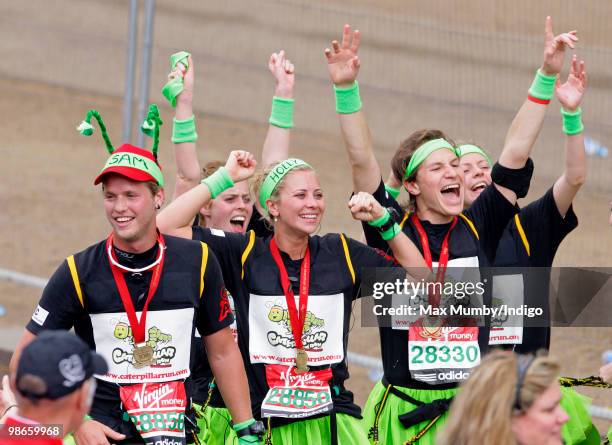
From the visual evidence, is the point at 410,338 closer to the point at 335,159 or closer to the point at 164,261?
the point at 164,261

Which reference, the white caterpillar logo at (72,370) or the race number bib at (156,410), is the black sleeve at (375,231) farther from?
the white caterpillar logo at (72,370)

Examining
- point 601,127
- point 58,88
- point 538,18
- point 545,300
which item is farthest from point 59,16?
point 545,300

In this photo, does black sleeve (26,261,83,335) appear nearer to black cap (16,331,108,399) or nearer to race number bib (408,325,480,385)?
black cap (16,331,108,399)

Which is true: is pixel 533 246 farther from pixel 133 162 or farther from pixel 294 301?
pixel 133 162

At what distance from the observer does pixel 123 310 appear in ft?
17.8

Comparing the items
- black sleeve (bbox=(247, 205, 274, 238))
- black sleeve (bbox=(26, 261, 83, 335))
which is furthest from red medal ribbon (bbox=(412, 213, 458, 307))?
black sleeve (bbox=(26, 261, 83, 335))

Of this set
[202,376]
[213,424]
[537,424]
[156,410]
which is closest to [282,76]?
[202,376]

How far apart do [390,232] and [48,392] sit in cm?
235

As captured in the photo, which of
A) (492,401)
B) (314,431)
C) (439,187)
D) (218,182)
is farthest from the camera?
(439,187)

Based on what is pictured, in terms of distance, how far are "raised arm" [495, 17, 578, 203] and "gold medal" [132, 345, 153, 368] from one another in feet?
6.57

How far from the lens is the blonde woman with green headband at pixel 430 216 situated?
6152 millimetres

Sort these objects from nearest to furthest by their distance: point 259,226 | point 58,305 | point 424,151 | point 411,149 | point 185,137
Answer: point 58,305
point 424,151
point 411,149
point 185,137
point 259,226

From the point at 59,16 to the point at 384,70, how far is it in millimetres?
5510

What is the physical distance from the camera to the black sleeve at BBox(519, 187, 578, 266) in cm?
652
